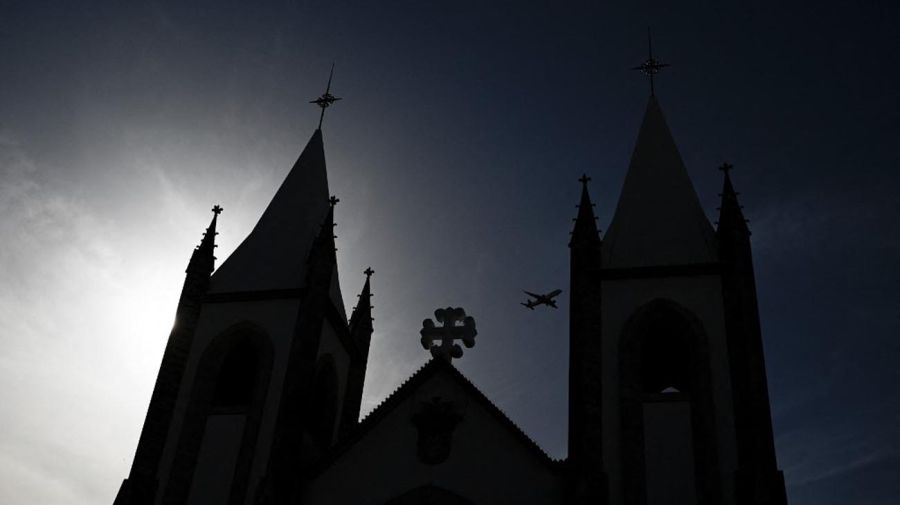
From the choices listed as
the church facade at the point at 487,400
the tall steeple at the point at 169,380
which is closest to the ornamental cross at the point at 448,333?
the church facade at the point at 487,400

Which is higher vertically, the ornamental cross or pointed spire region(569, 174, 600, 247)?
pointed spire region(569, 174, 600, 247)

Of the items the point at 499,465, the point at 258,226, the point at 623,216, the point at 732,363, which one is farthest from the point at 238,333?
the point at 732,363

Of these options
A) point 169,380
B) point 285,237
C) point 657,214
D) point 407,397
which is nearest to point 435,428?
point 407,397

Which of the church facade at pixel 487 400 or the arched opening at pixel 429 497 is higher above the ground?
the church facade at pixel 487 400

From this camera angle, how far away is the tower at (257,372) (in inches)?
832

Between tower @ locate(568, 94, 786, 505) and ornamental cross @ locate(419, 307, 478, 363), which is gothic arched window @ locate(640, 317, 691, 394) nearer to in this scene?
tower @ locate(568, 94, 786, 505)

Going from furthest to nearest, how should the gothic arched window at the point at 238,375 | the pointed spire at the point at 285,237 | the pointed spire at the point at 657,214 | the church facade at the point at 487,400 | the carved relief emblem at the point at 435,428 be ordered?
the pointed spire at the point at 285,237, the gothic arched window at the point at 238,375, the pointed spire at the point at 657,214, the carved relief emblem at the point at 435,428, the church facade at the point at 487,400

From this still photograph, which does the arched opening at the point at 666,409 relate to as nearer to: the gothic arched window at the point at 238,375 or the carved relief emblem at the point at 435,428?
the carved relief emblem at the point at 435,428

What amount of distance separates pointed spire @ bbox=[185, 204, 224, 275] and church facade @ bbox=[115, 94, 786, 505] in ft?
0.18

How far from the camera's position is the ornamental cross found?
21438mm

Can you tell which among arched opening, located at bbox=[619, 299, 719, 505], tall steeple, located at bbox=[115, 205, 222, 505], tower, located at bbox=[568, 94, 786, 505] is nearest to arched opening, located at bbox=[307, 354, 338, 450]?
tall steeple, located at bbox=[115, 205, 222, 505]

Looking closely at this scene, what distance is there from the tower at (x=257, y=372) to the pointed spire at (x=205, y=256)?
33mm

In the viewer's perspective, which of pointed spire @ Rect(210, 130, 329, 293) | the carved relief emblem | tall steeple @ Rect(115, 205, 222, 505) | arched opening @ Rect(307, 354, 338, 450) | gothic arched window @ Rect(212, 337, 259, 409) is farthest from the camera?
pointed spire @ Rect(210, 130, 329, 293)

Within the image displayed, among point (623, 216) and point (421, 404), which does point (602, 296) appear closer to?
point (623, 216)
